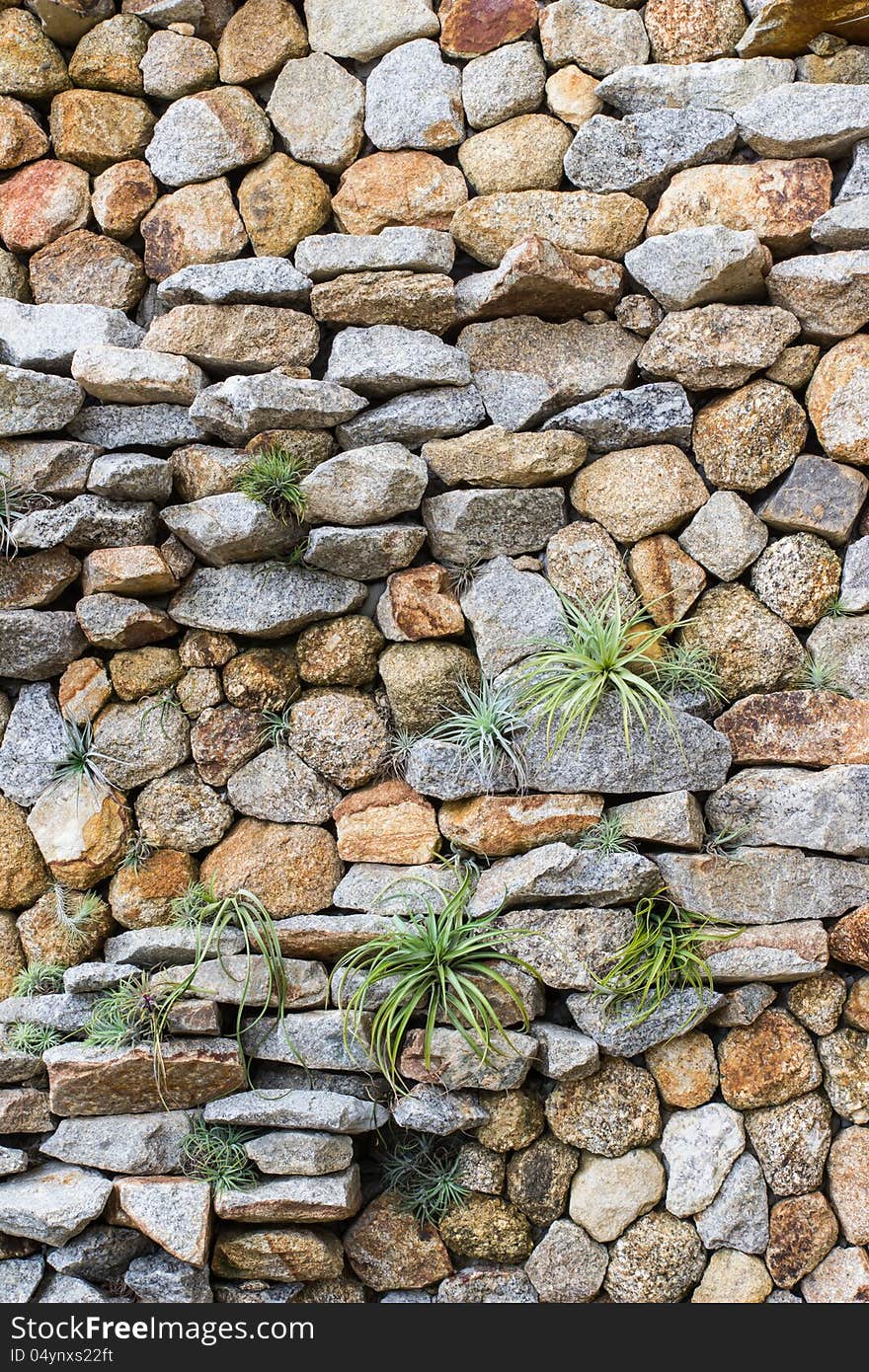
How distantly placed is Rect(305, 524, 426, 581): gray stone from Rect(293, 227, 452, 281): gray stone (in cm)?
90

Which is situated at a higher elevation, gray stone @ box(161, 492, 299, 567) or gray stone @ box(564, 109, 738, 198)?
gray stone @ box(564, 109, 738, 198)

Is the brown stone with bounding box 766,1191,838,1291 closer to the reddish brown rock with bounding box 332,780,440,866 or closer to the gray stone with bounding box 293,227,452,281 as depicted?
the reddish brown rock with bounding box 332,780,440,866

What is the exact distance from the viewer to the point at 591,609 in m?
3.31

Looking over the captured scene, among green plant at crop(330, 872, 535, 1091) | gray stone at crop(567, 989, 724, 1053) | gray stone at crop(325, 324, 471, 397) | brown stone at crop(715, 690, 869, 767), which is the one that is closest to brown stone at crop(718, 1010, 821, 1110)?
gray stone at crop(567, 989, 724, 1053)

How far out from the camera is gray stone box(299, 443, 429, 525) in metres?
3.34

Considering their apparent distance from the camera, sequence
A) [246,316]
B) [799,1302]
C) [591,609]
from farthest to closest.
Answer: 1. [246,316]
2. [591,609]
3. [799,1302]

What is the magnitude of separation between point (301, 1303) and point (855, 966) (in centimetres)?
193

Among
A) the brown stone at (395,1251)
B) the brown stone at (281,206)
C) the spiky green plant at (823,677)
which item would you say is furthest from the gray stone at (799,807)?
the brown stone at (281,206)

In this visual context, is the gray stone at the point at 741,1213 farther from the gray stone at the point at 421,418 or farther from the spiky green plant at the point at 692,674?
the gray stone at the point at 421,418

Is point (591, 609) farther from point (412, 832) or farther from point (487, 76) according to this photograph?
point (487, 76)

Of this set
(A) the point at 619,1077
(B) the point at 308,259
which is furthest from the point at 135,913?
(B) the point at 308,259

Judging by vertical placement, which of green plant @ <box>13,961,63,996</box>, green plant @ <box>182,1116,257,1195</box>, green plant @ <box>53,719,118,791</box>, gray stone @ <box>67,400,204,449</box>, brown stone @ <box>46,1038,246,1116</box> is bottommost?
green plant @ <box>182,1116,257,1195</box>

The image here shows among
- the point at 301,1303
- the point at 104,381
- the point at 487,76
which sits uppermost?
the point at 487,76

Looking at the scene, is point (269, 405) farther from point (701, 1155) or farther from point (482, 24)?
point (701, 1155)
